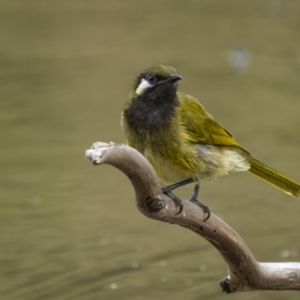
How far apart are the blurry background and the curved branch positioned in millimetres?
1252

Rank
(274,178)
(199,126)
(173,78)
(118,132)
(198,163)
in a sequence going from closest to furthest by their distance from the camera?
Result: (173,78) < (198,163) < (199,126) < (274,178) < (118,132)

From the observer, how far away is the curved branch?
3135 mm

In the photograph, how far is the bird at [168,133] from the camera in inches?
147

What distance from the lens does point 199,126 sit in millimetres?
4047

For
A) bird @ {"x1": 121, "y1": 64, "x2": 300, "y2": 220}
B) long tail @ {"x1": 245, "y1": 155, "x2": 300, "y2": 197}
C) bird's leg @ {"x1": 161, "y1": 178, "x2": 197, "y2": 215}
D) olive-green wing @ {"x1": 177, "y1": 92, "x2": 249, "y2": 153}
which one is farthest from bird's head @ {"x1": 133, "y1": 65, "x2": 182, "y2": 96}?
long tail @ {"x1": 245, "y1": 155, "x2": 300, "y2": 197}

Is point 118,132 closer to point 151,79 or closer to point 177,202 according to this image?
point 151,79

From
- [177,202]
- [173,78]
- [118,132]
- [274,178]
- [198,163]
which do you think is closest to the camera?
[177,202]

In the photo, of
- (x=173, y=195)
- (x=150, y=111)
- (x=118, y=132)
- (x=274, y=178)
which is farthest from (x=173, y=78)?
(x=118, y=132)

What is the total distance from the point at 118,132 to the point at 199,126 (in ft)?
12.9

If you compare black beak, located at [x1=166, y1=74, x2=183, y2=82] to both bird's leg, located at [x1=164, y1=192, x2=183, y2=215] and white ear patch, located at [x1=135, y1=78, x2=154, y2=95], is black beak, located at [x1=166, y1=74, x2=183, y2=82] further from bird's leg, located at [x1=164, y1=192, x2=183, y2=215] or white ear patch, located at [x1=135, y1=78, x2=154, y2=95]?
bird's leg, located at [x1=164, y1=192, x2=183, y2=215]

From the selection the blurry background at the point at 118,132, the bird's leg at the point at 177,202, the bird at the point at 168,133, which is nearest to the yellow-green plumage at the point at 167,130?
the bird at the point at 168,133

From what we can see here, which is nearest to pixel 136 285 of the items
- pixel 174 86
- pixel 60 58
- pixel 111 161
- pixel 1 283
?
pixel 1 283

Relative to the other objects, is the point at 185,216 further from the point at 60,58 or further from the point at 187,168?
the point at 60,58

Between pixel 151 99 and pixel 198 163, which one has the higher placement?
pixel 151 99
